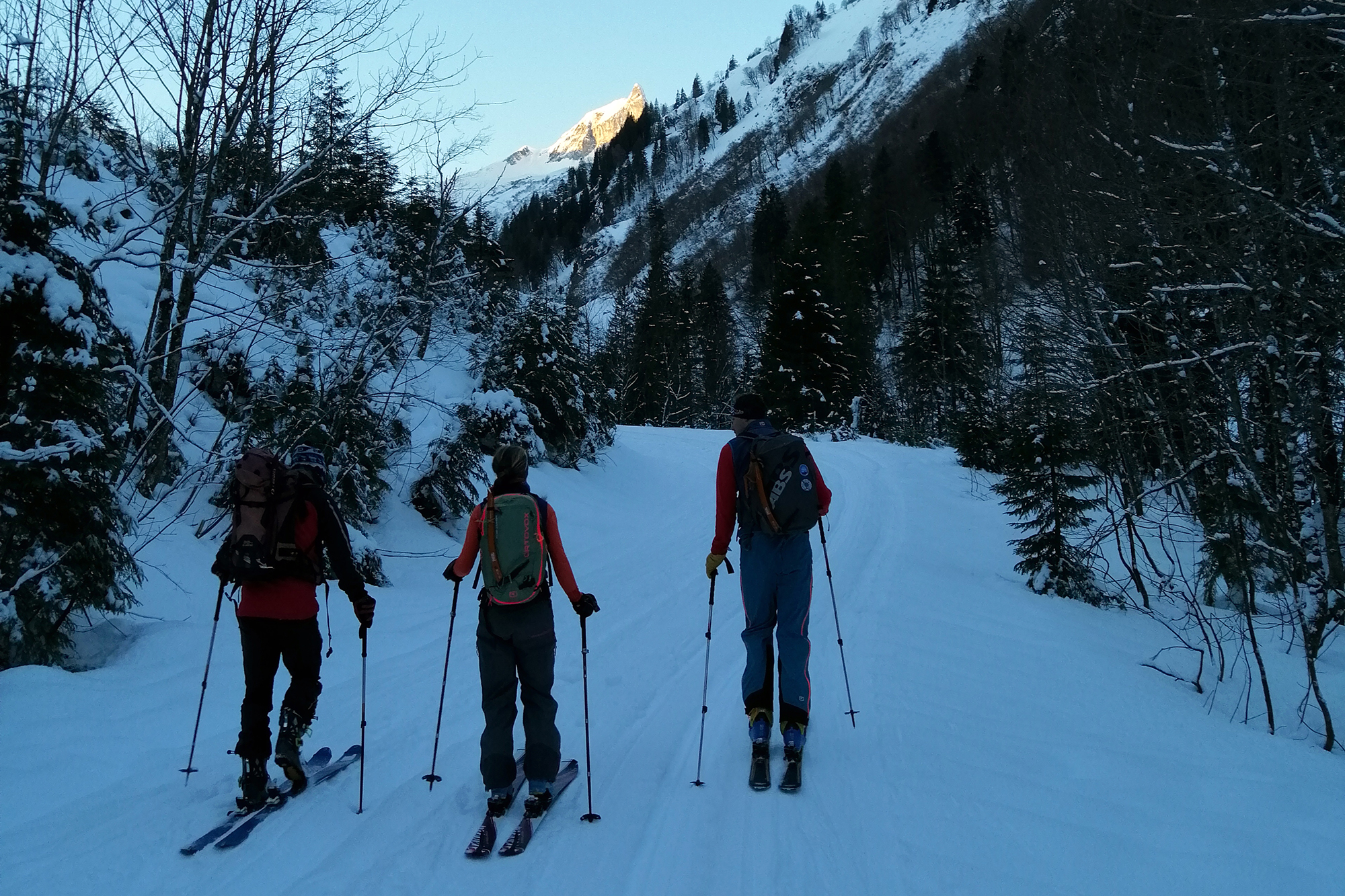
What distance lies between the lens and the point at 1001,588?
32.7 feet

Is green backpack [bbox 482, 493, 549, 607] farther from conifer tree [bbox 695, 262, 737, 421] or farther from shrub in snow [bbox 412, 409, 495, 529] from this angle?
conifer tree [bbox 695, 262, 737, 421]

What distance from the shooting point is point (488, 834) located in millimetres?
3801

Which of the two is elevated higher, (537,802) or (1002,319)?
(1002,319)

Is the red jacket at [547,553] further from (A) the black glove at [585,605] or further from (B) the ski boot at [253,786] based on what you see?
(B) the ski boot at [253,786]

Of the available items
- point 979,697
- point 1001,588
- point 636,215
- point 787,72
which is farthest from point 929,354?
point 787,72

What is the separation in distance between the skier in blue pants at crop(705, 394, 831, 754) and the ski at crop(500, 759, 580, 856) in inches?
44.3

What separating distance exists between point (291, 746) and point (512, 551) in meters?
1.78

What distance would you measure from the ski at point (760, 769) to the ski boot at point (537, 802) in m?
1.17

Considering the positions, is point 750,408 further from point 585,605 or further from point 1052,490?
point 1052,490

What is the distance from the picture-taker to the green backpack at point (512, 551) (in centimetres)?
408

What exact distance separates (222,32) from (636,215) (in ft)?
384

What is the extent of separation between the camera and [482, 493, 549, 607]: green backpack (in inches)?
161

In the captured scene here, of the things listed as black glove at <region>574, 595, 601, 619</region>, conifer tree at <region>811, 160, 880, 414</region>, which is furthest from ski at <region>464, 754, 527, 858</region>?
conifer tree at <region>811, 160, 880, 414</region>

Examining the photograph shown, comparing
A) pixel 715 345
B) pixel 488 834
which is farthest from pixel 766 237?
pixel 488 834
